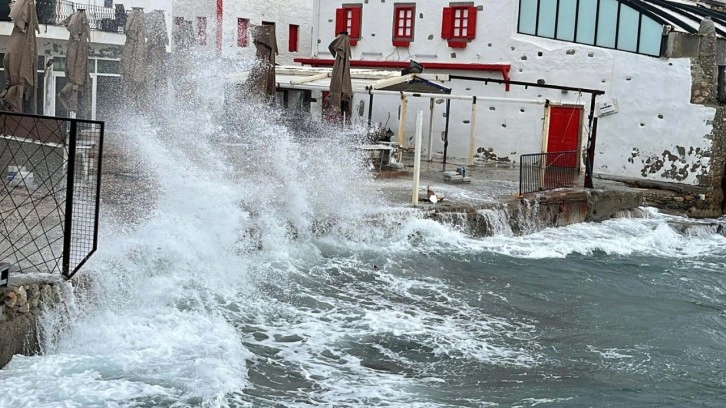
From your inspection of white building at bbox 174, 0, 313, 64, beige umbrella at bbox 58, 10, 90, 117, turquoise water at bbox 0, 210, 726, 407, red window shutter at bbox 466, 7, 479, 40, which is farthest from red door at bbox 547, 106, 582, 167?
white building at bbox 174, 0, 313, 64

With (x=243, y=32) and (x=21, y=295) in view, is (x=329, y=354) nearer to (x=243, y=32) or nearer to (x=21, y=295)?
(x=21, y=295)

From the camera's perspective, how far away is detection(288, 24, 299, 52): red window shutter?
34.4 meters

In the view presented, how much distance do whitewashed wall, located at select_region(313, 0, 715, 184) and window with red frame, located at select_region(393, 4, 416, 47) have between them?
18cm

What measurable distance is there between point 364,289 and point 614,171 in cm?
1274

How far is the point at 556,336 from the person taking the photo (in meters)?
10.1

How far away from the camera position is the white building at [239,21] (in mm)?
32625

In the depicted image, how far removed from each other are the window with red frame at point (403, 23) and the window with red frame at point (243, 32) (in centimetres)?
865

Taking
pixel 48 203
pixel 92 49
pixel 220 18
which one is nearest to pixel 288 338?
pixel 48 203

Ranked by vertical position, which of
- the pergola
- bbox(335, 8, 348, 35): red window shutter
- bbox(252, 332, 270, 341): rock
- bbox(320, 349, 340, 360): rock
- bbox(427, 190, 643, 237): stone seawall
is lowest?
bbox(320, 349, 340, 360): rock

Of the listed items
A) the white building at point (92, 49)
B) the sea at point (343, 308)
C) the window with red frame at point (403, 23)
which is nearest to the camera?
the sea at point (343, 308)

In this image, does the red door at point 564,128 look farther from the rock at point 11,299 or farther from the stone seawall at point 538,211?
the rock at point 11,299

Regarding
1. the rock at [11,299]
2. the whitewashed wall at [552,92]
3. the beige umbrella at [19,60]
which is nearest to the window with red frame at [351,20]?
the whitewashed wall at [552,92]

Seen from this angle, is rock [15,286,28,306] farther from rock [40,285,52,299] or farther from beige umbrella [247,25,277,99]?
beige umbrella [247,25,277,99]

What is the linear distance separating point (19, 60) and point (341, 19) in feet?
44.1
